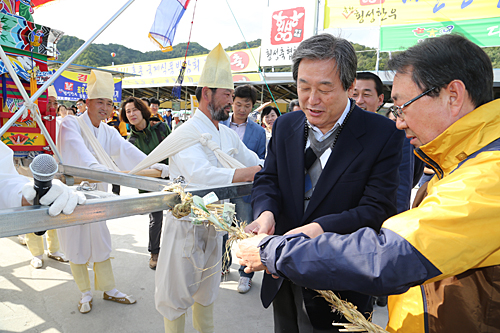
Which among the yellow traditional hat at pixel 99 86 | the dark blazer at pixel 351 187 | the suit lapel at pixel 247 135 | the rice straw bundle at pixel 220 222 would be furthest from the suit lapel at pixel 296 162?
the yellow traditional hat at pixel 99 86

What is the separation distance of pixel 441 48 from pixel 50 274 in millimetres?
4028

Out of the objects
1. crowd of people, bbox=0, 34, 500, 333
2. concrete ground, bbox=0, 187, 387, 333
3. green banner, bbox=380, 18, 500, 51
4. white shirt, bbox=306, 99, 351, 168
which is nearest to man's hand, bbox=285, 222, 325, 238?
crowd of people, bbox=0, 34, 500, 333

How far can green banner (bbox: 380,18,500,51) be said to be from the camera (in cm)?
678

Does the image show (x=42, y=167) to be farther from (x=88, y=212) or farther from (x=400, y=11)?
(x=400, y=11)

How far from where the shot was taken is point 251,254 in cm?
109

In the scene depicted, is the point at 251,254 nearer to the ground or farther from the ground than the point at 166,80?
nearer to the ground

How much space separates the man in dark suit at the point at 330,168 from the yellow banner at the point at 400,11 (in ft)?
25.8

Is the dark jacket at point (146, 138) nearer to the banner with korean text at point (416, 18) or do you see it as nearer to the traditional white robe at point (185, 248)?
the traditional white robe at point (185, 248)

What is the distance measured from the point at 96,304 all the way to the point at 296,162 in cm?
256

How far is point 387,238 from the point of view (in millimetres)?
790

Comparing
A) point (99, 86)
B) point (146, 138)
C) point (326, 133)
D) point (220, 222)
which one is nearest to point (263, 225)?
point (220, 222)

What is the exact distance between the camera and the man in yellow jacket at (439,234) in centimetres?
72

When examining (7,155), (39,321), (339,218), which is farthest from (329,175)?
(39,321)

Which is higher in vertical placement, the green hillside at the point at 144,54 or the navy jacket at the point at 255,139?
the green hillside at the point at 144,54
